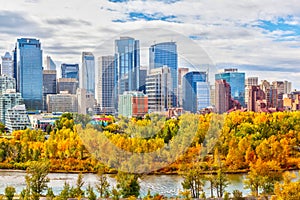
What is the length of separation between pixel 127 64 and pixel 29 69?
21.2 m

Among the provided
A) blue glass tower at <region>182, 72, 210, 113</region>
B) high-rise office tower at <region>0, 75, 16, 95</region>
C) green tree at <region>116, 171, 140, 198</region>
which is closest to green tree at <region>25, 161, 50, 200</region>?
green tree at <region>116, 171, 140, 198</region>

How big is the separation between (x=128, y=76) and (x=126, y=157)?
964 millimetres

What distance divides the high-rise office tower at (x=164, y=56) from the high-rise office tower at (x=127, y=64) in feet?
0.45

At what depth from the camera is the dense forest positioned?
4871 mm

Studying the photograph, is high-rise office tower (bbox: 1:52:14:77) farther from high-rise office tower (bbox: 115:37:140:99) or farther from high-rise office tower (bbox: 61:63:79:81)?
high-rise office tower (bbox: 115:37:140:99)

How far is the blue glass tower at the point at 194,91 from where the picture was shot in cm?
482

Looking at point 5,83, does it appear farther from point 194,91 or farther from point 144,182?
point 194,91

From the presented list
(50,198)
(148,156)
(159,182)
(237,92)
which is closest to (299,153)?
(159,182)

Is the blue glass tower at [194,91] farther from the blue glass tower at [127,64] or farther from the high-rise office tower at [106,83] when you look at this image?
the high-rise office tower at [106,83]

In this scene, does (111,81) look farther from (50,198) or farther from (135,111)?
(50,198)

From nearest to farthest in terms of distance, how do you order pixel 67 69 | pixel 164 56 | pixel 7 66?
pixel 164 56, pixel 67 69, pixel 7 66

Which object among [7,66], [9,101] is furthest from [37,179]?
[7,66]

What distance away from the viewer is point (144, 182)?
5461 mm

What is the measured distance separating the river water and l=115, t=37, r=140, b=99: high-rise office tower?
1170 mm
